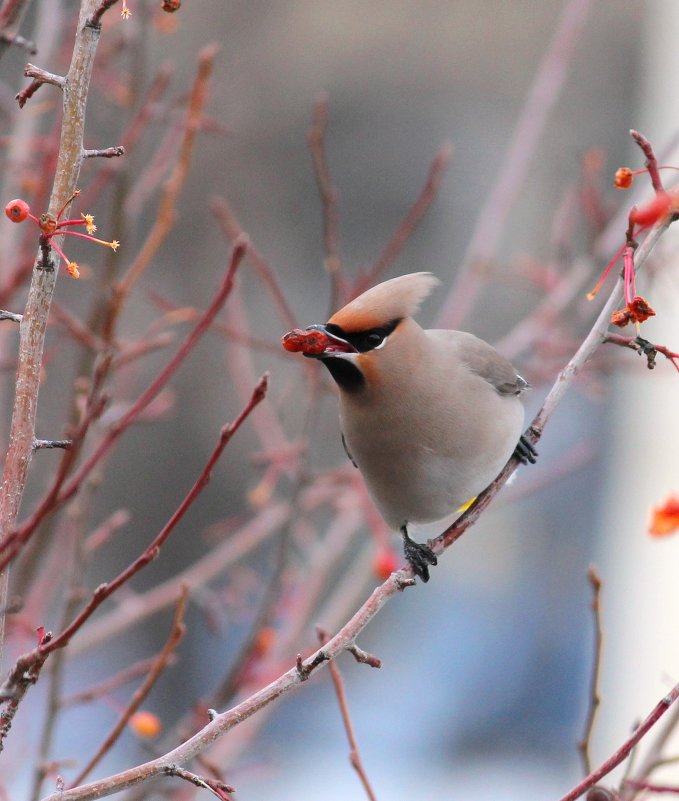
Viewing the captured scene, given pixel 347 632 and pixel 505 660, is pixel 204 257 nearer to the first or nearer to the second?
pixel 505 660

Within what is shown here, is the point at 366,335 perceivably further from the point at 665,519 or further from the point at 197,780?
the point at 197,780

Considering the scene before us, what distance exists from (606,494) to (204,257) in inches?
100

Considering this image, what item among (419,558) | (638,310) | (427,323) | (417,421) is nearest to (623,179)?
(638,310)

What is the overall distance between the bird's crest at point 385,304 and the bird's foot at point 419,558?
0.50 m

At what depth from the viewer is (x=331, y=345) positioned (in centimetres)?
208

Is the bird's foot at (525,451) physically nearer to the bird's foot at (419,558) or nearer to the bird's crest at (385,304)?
the bird's foot at (419,558)

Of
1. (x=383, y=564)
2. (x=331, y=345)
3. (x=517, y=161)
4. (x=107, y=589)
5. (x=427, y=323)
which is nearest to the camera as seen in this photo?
(x=107, y=589)

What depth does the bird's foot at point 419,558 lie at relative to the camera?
237 cm

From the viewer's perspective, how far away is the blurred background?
18.9 feet

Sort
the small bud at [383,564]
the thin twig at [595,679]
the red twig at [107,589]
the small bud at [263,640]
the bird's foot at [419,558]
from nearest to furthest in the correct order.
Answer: the red twig at [107,589]
the thin twig at [595,679]
the small bud at [263,640]
the bird's foot at [419,558]
the small bud at [383,564]

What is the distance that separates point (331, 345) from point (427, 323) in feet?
14.4

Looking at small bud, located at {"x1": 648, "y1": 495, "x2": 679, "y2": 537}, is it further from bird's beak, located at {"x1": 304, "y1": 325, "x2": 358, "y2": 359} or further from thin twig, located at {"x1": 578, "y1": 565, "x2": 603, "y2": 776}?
bird's beak, located at {"x1": 304, "y1": 325, "x2": 358, "y2": 359}

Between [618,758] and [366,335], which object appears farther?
[366,335]

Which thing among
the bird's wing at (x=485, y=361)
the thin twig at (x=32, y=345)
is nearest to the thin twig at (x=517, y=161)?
the bird's wing at (x=485, y=361)
